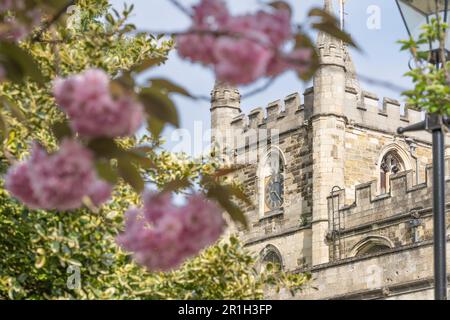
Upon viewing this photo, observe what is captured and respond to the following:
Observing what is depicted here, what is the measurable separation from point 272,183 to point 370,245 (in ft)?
21.7

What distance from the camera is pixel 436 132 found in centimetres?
834

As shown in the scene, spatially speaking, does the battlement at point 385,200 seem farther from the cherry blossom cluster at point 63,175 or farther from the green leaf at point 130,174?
the cherry blossom cluster at point 63,175

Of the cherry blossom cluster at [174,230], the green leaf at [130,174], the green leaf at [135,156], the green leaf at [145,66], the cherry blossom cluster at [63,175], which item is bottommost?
the cherry blossom cluster at [174,230]

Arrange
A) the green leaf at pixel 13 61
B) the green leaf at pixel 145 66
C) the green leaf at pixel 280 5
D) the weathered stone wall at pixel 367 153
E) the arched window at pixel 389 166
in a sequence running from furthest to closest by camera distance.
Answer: the arched window at pixel 389 166 → the weathered stone wall at pixel 367 153 → the green leaf at pixel 145 66 → the green leaf at pixel 280 5 → the green leaf at pixel 13 61

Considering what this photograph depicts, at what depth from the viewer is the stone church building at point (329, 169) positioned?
34.3 metres

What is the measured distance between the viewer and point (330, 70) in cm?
3803

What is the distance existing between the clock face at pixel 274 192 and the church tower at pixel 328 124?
98.0 inches

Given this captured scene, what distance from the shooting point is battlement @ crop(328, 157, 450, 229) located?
32844 mm

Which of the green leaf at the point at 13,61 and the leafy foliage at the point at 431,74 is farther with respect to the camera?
the leafy foliage at the point at 431,74

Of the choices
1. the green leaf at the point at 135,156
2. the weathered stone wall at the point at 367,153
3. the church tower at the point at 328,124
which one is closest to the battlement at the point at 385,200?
the church tower at the point at 328,124

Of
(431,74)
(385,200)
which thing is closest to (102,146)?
(431,74)

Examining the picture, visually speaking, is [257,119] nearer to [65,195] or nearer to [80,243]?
[80,243]

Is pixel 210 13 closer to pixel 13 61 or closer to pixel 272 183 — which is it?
pixel 13 61

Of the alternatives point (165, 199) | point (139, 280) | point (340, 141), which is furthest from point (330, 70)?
point (165, 199)
